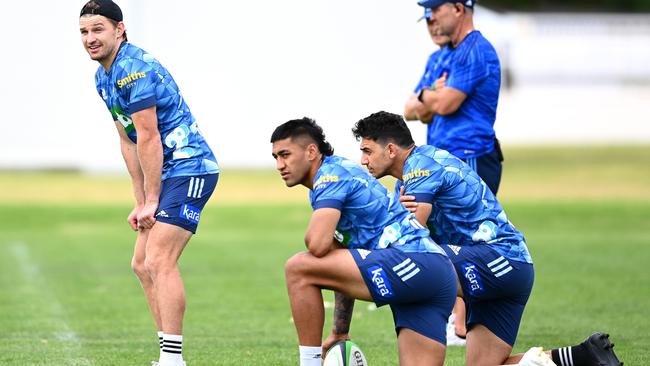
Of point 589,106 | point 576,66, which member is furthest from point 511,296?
point 576,66

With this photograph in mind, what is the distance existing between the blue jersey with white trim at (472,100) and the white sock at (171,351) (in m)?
2.94

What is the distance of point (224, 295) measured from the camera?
12336 millimetres

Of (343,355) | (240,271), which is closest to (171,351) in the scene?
(343,355)

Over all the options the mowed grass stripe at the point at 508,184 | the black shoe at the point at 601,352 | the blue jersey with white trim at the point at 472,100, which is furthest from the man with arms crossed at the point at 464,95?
the mowed grass stripe at the point at 508,184

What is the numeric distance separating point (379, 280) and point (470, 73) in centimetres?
303

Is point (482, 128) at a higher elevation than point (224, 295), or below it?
higher

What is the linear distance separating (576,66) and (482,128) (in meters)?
42.0

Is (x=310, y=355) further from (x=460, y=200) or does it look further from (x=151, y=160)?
(x=151, y=160)

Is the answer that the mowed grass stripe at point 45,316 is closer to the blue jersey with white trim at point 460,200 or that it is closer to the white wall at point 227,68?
the blue jersey with white trim at point 460,200

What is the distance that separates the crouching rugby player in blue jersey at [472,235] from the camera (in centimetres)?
746

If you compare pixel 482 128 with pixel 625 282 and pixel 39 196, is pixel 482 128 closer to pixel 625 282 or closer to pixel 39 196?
pixel 625 282

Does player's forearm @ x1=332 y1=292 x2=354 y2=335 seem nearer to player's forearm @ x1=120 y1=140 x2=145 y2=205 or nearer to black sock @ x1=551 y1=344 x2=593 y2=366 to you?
black sock @ x1=551 y1=344 x2=593 y2=366

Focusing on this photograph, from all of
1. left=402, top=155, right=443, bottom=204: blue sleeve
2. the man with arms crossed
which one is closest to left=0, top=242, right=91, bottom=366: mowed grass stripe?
left=402, top=155, right=443, bottom=204: blue sleeve

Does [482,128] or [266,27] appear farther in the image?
[266,27]
